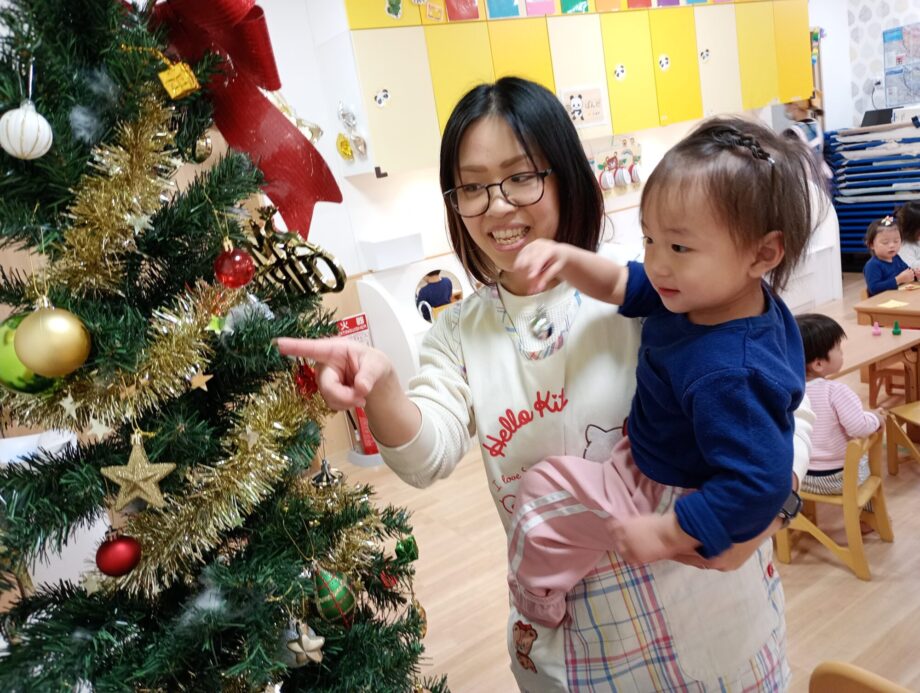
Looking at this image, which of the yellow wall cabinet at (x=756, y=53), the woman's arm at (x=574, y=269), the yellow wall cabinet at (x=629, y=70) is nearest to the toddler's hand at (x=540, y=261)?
the woman's arm at (x=574, y=269)

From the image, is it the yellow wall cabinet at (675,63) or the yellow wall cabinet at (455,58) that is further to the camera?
the yellow wall cabinet at (675,63)

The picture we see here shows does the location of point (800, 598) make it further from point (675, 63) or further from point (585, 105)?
point (675, 63)

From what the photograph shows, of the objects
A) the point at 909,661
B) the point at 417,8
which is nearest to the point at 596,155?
the point at 417,8

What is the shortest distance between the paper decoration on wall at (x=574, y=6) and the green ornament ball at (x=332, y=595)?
15.1 feet

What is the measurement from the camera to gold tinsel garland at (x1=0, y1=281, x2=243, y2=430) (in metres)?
0.75

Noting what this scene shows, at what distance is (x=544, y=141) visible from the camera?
105 cm

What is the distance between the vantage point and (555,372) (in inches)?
42.3

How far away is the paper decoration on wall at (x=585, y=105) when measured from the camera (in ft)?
15.7

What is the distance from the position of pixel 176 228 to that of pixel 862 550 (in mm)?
2754

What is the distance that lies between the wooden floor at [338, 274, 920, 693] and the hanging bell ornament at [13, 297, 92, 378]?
1.54 meters

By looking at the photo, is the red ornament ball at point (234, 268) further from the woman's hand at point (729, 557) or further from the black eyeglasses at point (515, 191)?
the woman's hand at point (729, 557)

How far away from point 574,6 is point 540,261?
440 cm

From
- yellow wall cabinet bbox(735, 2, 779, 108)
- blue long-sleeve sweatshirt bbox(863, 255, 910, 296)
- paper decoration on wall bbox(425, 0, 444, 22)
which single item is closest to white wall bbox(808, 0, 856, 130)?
yellow wall cabinet bbox(735, 2, 779, 108)

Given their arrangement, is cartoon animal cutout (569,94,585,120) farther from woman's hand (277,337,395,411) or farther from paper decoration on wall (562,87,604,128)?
woman's hand (277,337,395,411)
